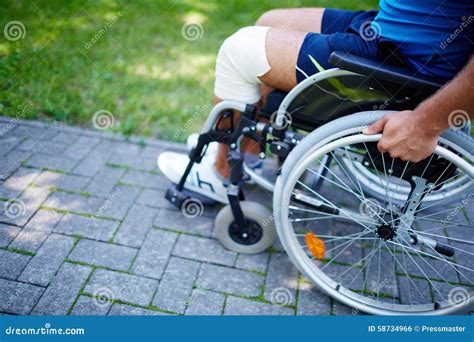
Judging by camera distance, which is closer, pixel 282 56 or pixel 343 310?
pixel 282 56

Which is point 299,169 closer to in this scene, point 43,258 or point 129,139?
point 43,258

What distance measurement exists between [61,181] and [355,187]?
159cm

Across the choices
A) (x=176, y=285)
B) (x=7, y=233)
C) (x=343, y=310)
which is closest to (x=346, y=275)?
(x=343, y=310)

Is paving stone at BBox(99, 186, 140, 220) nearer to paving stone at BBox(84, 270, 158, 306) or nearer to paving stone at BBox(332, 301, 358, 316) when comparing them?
paving stone at BBox(84, 270, 158, 306)

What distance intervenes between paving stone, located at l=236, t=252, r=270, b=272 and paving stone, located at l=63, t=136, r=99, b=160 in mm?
1205

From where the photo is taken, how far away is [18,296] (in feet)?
5.92

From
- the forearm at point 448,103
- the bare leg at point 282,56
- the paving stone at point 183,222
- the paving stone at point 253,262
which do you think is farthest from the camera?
the paving stone at point 183,222

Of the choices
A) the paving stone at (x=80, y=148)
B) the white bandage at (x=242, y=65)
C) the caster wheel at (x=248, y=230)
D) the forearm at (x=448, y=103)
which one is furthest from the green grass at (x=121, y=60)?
the forearm at (x=448, y=103)

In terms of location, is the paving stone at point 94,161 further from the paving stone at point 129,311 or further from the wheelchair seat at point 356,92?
the wheelchair seat at point 356,92

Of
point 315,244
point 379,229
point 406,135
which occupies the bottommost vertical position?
point 315,244

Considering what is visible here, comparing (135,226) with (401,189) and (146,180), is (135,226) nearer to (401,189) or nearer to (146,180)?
(146,180)

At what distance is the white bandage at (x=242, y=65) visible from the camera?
5.72 feet

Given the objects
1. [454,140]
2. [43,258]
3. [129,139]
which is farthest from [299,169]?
[129,139]

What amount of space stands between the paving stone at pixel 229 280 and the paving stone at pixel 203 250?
46 millimetres
